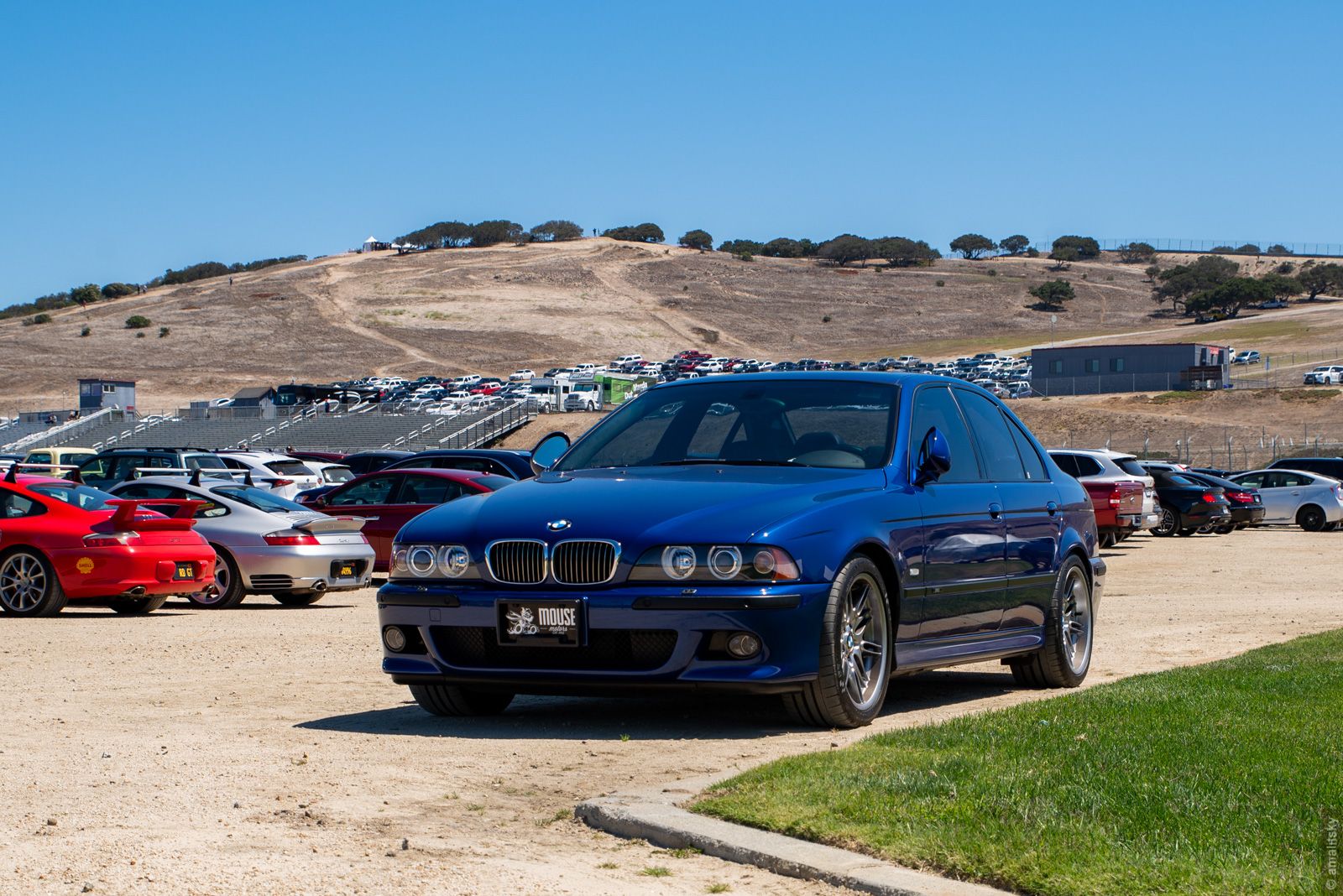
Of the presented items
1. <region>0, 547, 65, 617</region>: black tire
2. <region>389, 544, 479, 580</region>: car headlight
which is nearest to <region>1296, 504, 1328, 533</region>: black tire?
<region>0, 547, 65, 617</region>: black tire

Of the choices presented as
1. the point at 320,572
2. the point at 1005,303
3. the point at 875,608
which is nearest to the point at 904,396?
the point at 875,608

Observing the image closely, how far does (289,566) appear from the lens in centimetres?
1823

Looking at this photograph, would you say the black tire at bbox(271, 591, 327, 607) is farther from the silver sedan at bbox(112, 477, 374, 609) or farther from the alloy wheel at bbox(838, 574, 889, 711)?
the alloy wheel at bbox(838, 574, 889, 711)

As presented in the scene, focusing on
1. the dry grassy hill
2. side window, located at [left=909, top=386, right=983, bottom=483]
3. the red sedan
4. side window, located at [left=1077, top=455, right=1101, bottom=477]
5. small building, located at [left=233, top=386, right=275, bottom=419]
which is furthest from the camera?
the dry grassy hill

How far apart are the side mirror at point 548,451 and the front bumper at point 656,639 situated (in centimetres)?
174

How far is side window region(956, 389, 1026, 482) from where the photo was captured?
10.2 metres

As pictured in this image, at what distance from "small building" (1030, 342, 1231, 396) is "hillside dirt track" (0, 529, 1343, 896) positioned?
240 feet

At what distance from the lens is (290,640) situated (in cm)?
1393

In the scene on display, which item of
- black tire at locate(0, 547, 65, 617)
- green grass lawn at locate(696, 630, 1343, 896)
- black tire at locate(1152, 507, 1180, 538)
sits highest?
green grass lawn at locate(696, 630, 1343, 896)

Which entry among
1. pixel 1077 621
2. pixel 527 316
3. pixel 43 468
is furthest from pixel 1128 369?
pixel 1077 621

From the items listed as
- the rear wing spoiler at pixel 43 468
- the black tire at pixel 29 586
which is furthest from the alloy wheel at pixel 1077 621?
the rear wing spoiler at pixel 43 468

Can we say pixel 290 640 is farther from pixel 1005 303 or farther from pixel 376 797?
pixel 1005 303

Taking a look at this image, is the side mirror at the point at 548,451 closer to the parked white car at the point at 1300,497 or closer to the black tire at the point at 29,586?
the black tire at the point at 29,586

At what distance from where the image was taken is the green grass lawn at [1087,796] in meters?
5.08
